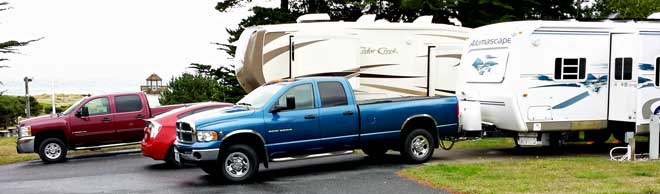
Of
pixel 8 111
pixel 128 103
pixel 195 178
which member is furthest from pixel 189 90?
pixel 195 178

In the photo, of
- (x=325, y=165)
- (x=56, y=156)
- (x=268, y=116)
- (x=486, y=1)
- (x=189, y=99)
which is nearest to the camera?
(x=268, y=116)

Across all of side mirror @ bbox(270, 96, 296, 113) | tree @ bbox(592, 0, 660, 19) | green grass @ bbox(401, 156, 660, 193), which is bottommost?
green grass @ bbox(401, 156, 660, 193)

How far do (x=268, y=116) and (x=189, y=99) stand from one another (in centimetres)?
2359

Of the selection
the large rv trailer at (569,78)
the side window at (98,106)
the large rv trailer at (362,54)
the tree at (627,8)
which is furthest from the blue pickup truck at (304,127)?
the tree at (627,8)

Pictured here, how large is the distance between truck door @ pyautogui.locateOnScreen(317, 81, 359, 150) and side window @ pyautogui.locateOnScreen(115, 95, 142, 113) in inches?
232

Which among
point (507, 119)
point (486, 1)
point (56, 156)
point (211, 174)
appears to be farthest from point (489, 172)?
point (486, 1)

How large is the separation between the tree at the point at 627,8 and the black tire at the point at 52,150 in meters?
20.5

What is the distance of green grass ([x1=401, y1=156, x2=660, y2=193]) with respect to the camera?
33.1 ft

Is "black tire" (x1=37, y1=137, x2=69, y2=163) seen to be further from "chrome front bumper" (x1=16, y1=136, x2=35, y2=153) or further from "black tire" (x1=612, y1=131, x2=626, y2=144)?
"black tire" (x1=612, y1=131, x2=626, y2=144)

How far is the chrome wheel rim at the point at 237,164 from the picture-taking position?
1153cm

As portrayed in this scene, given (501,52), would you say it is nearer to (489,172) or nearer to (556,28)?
(556,28)

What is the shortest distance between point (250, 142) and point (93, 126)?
20.1 ft

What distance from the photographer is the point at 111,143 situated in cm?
1655

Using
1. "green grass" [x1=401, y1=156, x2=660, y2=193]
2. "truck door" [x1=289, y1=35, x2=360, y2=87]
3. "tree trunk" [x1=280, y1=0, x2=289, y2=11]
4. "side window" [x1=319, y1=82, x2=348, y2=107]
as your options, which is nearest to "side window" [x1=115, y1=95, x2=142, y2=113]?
"truck door" [x1=289, y1=35, x2=360, y2=87]
